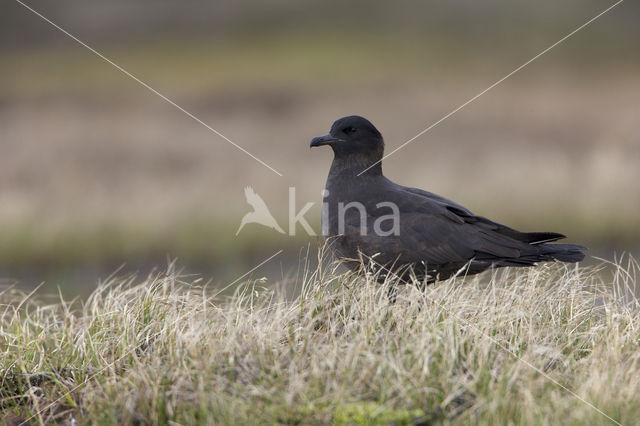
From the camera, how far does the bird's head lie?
19.2ft

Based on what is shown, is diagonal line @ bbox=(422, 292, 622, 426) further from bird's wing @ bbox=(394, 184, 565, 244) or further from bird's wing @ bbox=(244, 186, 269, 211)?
bird's wing @ bbox=(244, 186, 269, 211)

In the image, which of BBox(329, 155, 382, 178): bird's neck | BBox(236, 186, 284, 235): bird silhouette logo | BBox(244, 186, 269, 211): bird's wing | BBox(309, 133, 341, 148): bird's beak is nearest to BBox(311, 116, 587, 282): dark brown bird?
BBox(329, 155, 382, 178): bird's neck

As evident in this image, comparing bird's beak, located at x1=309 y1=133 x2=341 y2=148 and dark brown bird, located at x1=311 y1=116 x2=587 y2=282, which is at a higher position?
bird's beak, located at x1=309 y1=133 x2=341 y2=148

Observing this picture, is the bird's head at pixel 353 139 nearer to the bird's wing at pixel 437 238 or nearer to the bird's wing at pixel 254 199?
the bird's wing at pixel 437 238

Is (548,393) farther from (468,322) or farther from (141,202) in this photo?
(141,202)

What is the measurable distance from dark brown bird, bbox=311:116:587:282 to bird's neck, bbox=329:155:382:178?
106 millimetres

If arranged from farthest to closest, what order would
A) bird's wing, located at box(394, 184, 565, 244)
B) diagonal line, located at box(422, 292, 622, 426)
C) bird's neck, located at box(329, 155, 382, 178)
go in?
bird's neck, located at box(329, 155, 382, 178) → bird's wing, located at box(394, 184, 565, 244) → diagonal line, located at box(422, 292, 622, 426)

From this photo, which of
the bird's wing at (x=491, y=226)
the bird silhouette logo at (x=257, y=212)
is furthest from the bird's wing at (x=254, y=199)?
the bird's wing at (x=491, y=226)

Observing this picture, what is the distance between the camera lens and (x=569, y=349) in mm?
4613

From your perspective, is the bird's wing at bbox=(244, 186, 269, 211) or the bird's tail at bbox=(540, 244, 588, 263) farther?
the bird's wing at bbox=(244, 186, 269, 211)

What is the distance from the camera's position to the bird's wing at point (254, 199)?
39.4 ft

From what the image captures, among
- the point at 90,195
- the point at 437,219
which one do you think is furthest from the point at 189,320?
the point at 90,195

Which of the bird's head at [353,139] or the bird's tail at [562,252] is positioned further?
the bird's head at [353,139]

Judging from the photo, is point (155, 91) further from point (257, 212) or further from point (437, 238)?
point (437, 238)
